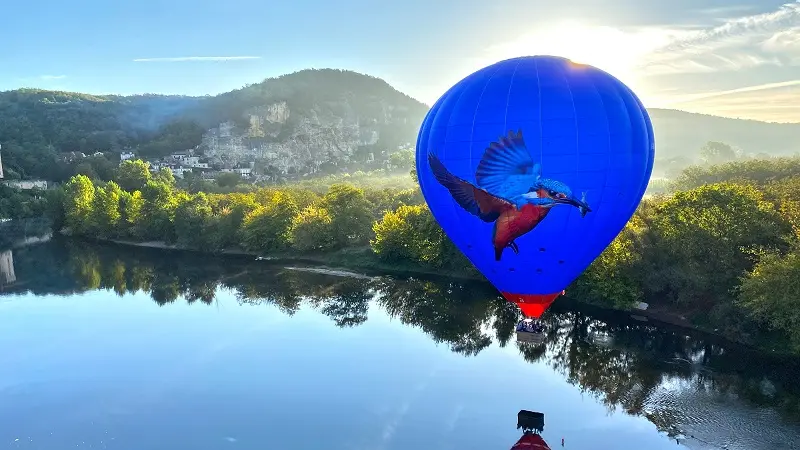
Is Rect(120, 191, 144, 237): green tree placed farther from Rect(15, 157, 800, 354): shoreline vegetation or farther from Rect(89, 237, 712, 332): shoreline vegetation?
Rect(89, 237, 712, 332): shoreline vegetation

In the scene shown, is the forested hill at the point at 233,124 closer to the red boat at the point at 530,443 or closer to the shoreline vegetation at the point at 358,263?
the shoreline vegetation at the point at 358,263

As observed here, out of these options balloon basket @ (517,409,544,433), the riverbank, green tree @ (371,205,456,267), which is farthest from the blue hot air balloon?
green tree @ (371,205,456,267)

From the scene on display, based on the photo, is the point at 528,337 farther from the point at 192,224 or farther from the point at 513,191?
the point at 192,224

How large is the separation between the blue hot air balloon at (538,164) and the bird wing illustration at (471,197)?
0.09 feet

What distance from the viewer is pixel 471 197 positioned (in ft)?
48.0

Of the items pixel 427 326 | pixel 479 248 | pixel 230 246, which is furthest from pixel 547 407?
pixel 230 246

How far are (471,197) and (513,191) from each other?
3.67ft

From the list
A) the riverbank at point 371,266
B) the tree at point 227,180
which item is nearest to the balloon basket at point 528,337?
the riverbank at point 371,266

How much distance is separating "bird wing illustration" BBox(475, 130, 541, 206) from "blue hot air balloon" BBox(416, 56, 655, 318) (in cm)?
3

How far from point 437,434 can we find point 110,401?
1098 centimetres

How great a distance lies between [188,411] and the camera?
17844 millimetres

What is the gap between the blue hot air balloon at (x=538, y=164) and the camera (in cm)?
1404

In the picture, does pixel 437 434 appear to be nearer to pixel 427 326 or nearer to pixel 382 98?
pixel 427 326

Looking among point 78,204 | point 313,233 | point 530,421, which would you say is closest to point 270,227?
point 313,233
